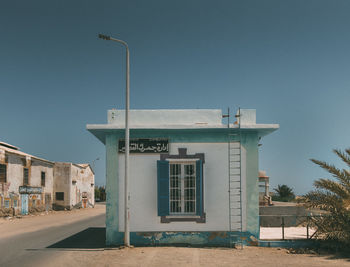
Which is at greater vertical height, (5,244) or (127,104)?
(127,104)

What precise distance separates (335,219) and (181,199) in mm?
5138

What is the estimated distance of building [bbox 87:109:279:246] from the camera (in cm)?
1096

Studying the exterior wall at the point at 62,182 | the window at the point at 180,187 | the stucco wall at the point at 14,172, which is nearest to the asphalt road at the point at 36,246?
the window at the point at 180,187

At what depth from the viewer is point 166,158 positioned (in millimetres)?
11188

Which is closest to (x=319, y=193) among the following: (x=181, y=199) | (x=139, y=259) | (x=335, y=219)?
(x=335, y=219)

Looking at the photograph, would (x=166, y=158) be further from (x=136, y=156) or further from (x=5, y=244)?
(x=5, y=244)

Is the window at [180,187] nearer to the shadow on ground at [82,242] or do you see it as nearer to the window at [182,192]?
the window at [182,192]

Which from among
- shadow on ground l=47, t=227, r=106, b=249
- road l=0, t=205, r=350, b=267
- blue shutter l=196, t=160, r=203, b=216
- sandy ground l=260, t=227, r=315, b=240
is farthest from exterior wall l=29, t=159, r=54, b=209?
sandy ground l=260, t=227, r=315, b=240

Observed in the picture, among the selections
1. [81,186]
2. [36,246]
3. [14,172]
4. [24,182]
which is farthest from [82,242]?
[81,186]

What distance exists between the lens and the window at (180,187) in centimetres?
1092

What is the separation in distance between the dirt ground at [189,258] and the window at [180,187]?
119cm

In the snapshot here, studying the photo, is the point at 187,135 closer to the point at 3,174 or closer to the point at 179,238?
the point at 179,238

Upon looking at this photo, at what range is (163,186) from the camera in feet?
36.0

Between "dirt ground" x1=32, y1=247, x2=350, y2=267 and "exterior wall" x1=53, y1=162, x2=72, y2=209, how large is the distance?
24822 millimetres
